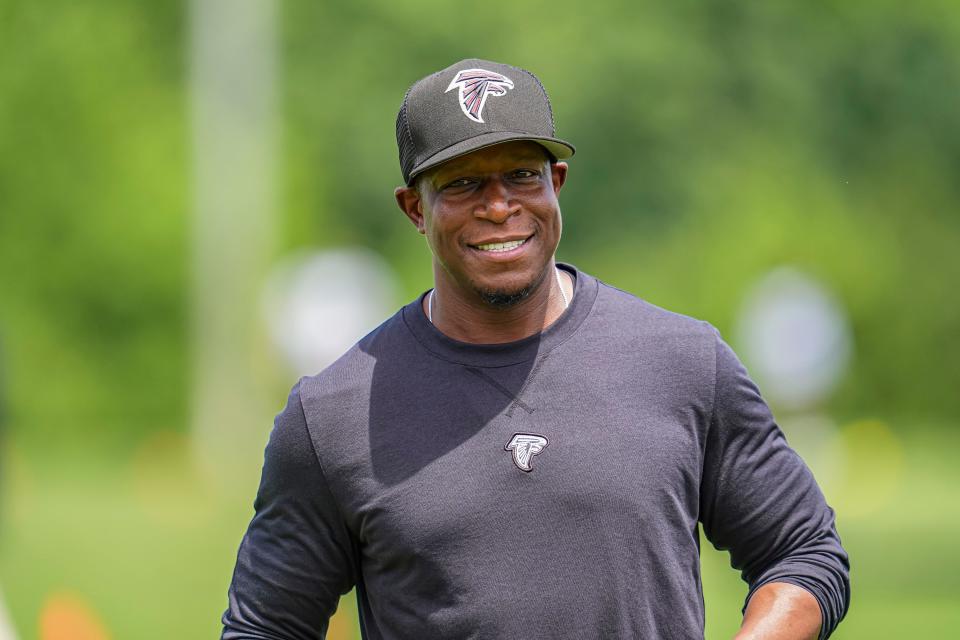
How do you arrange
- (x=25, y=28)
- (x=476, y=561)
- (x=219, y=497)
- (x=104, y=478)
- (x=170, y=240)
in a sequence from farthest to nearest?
(x=25, y=28) → (x=170, y=240) → (x=104, y=478) → (x=219, y=497) → (x=476, y=561)

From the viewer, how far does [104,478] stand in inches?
1166

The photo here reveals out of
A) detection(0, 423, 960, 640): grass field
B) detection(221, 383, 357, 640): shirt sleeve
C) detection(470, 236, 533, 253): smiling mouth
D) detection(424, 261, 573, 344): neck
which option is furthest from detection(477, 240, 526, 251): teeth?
detection(0, 423, 960, 640): grass field

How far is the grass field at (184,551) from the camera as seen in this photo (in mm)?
11930

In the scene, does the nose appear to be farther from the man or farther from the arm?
the arm

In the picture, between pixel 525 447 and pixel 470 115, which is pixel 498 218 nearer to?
pixel 470 115

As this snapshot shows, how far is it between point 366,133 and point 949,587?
32682 mm

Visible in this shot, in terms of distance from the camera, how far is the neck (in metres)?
4.14

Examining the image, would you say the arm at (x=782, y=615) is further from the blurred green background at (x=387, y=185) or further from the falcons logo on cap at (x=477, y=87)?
the blurred green background at (x=387, y=185)

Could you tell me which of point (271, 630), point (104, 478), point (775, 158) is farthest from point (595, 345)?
point (775, 158)

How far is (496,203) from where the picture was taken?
4.08m

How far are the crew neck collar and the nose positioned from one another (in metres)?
0.26

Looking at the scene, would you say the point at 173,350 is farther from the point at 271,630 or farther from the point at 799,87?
the point at 271,630

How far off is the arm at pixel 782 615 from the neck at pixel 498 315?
751 millimetres

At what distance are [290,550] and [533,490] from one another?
1.89ft
